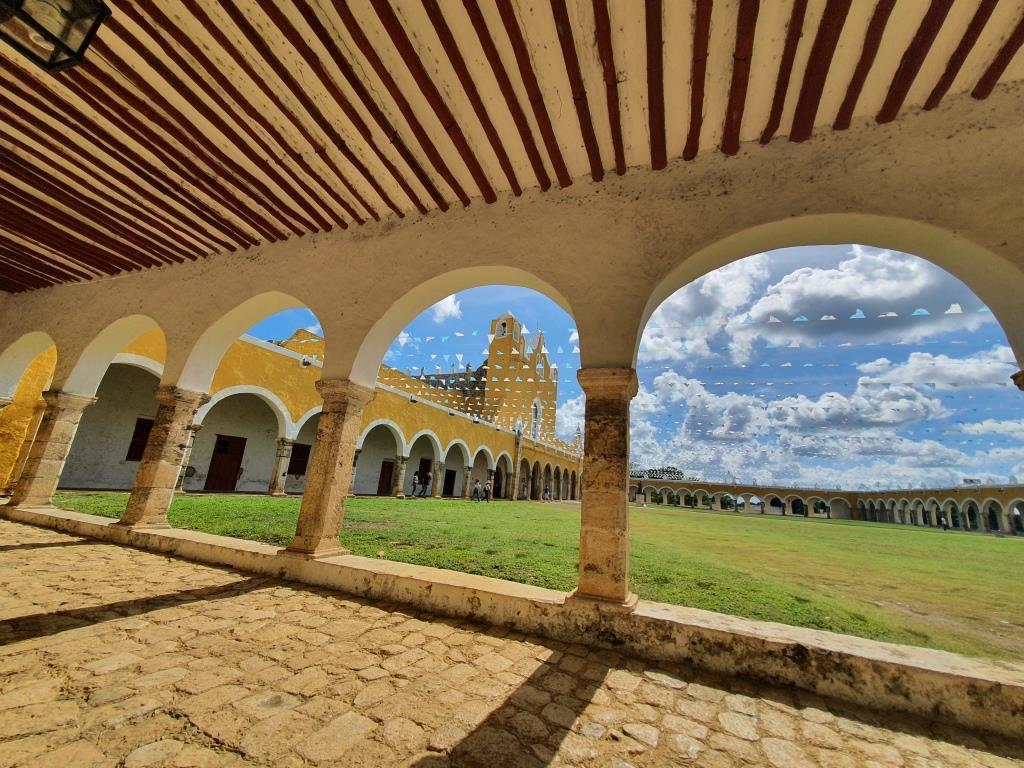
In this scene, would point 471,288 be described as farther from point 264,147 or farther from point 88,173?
point 88,173

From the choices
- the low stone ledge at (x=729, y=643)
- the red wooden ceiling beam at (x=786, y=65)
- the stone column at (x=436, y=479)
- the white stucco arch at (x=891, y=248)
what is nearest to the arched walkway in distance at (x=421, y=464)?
the stone column at (x=436, y=479)

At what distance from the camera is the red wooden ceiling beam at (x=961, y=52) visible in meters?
2.34

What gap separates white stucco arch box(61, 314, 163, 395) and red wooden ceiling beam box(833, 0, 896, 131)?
319 inches

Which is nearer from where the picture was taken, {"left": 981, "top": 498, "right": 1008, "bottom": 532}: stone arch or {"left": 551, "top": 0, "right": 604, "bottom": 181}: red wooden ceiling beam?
{"left": 551, "top": 0, "right": 604, "bottom": 181}: red wooden ceiling beam

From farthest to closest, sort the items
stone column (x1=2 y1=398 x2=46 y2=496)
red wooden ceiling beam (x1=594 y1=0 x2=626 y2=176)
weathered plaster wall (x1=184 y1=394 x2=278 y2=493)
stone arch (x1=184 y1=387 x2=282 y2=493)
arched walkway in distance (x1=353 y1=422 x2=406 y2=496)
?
arched walkway in distance (x1=353 y1=422 x2=406 y2=496)
weathered plaster wall (x1=184 y1=394 x2=278 y2=493)
stone arch (x1=184 y1=387 x2=282 y2=493)
stone column (x1=2 y1=398 x2=46 y2=496)
red wooden ceiling beam (x1=594 y1=0 x2=626 y2=176)

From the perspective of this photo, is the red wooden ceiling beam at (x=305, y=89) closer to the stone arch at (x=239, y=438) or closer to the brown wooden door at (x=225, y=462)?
the stone arch at (x=239, y=438)

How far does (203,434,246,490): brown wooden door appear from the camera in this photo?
13891 mm

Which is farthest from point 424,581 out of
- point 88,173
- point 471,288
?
point 88,173

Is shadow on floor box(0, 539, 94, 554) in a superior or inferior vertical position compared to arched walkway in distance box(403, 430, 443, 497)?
inferior

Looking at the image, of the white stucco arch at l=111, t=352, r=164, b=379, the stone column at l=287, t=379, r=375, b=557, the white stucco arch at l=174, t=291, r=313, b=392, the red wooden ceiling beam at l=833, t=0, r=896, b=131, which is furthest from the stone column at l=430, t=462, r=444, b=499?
the red wooden ceiling beam at l=833, t=0, r=896, b=131

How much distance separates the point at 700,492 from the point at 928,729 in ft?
210

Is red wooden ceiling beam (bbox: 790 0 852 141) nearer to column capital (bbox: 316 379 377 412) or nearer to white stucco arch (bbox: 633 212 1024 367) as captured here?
white stucco arch (bbox: 633 212 1024 367)

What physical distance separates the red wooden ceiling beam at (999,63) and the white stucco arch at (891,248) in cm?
90

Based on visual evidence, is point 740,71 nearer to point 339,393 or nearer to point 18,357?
point 339,393
